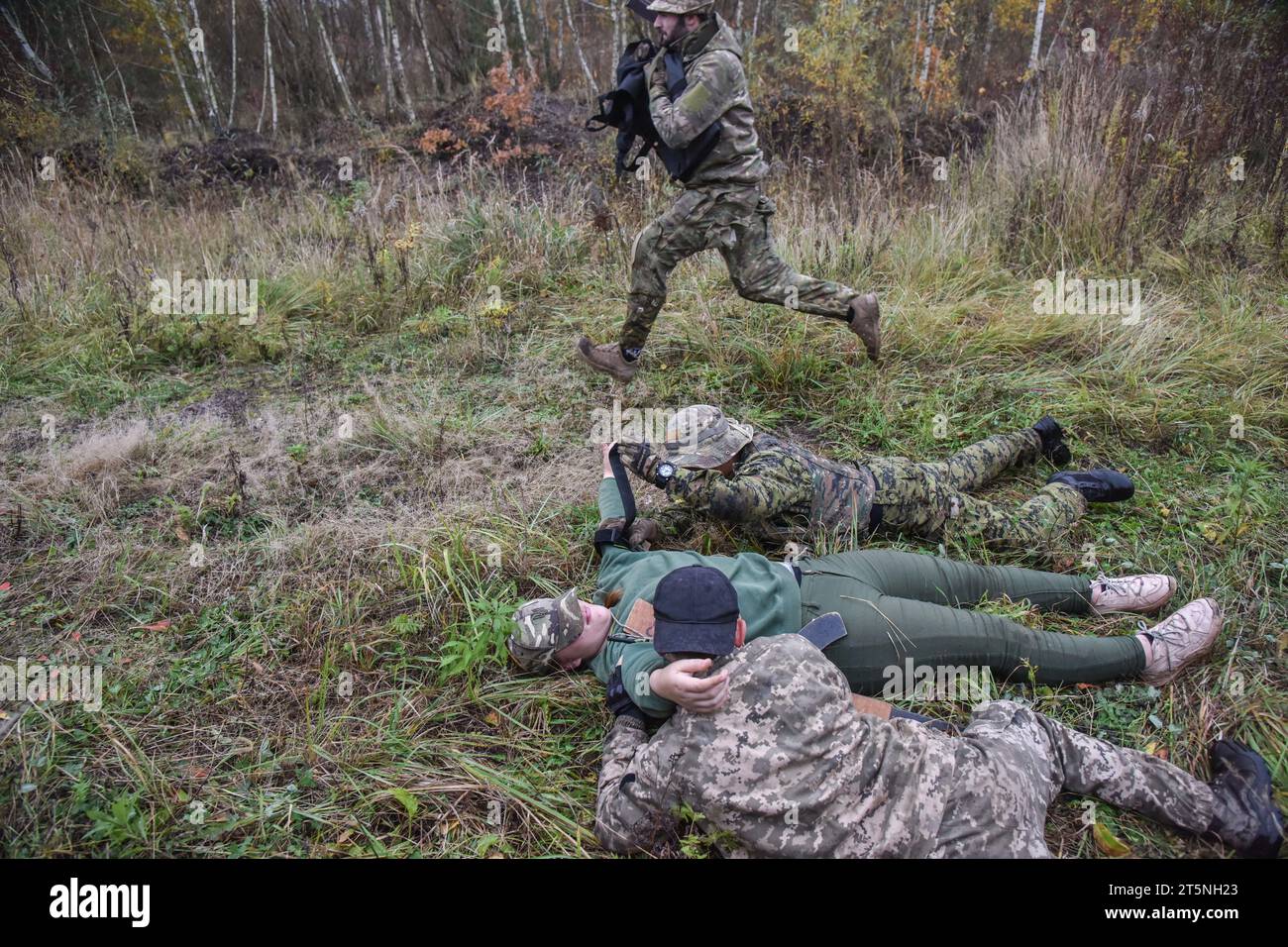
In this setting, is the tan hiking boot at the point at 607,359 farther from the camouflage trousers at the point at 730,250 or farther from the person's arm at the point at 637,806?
the person's arm at the point at 637,806

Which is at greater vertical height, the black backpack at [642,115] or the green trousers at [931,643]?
the black backpack at [642,115]

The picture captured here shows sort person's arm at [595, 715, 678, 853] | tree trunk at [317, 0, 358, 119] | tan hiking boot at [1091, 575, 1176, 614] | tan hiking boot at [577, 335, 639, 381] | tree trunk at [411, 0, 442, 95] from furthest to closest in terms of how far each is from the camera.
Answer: tree trunk at [411, 0, 442, 95] → tree trunk at [317, 0, 358, 119] → tan hiking boot at [577, 335, 639, 381] → tan hiking boot at [1091, 575, 1176, 614] → person's arm at [595, 715, 678, 853]

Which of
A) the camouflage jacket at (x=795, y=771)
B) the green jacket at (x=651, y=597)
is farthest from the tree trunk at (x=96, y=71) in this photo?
the camouflage jacket at (x=795, y=771)

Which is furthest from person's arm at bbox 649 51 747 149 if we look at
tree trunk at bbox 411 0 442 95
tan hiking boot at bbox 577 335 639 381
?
tree trunk at bbox 411 0 442 95

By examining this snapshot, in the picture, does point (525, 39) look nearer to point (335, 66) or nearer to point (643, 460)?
point (335, 66)

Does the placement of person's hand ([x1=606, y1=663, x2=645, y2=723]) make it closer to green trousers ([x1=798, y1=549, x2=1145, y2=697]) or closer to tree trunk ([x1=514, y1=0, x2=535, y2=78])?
green trousers ([x1=798, y1=549, x2=1145, y2=697])

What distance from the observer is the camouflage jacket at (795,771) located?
1.70m

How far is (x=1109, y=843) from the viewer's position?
1.89m

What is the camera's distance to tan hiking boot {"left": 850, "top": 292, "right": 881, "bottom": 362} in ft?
12.3

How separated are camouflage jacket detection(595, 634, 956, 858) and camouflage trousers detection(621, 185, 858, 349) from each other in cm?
238

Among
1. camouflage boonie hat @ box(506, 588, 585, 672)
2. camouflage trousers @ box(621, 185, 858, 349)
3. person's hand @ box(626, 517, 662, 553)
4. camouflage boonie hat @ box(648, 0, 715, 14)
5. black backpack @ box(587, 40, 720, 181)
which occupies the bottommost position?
camouflage boonie hat @ box(506, 588, 585, 672)

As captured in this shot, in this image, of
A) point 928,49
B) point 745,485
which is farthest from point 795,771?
point 928,49

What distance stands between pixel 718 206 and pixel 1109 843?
299cm
